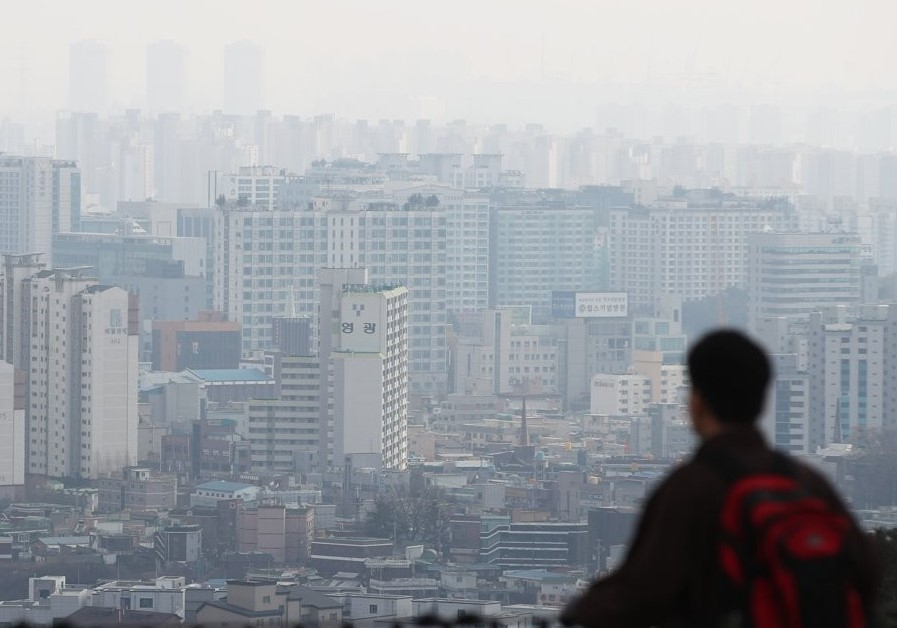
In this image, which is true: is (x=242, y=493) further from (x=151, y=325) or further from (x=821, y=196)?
(x=821, y=196)

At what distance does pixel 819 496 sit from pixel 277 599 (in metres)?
9.27

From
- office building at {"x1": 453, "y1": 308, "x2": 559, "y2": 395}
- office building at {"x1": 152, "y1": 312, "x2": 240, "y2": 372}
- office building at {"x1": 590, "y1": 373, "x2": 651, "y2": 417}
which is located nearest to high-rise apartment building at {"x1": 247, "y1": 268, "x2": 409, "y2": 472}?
office building at {"x1": 590, "y1": 373, "x2": 651, "y2": 417}

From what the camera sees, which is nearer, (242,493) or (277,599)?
(277,599)

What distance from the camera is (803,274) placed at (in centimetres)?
2739

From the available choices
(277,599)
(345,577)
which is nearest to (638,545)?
(277,599)

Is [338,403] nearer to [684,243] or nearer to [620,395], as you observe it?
[620,395]

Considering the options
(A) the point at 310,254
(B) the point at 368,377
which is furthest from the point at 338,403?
(A) the point at 310,254

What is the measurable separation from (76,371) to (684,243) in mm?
13710

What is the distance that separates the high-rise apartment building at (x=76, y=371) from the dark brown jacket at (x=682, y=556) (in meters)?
17.0

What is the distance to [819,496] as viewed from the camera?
907 mm

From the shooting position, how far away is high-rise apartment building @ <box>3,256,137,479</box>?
17.9 metres

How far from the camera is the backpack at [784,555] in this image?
0.88 metres

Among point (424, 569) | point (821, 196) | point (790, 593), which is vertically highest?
point (821, 196)

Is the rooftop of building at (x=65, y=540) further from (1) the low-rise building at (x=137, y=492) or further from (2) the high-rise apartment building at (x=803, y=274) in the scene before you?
(2) the high-rise apartment building at (x=803, y=274)
